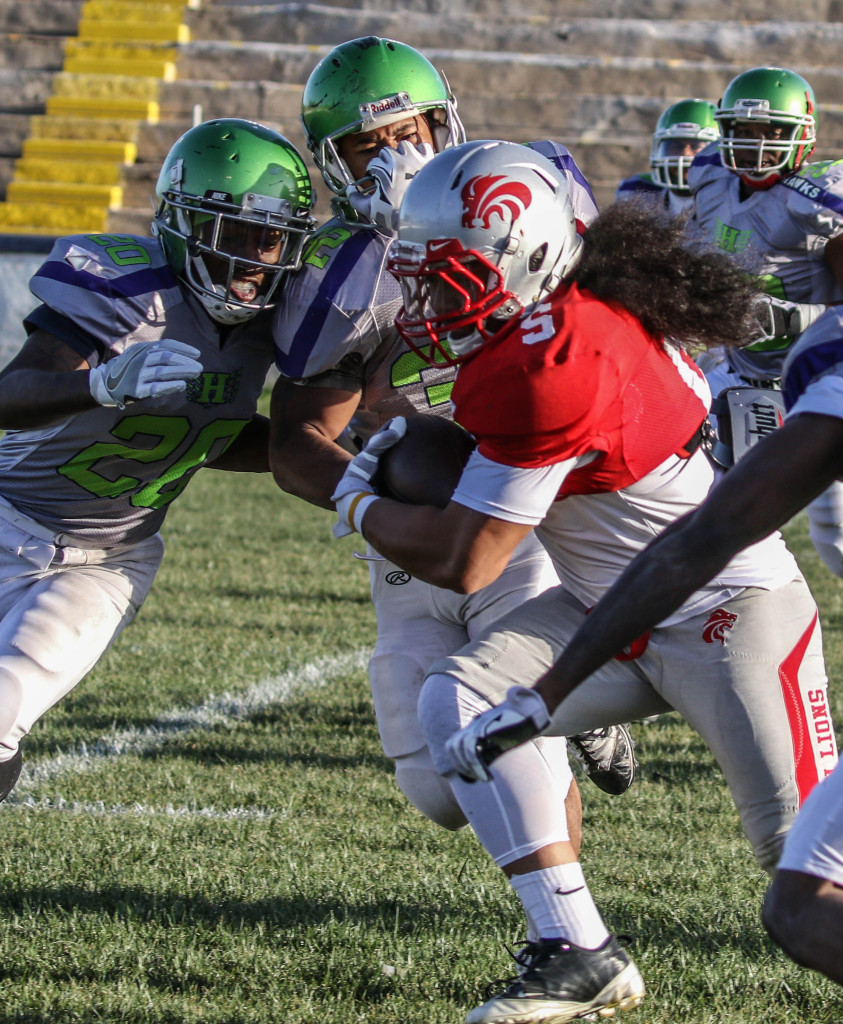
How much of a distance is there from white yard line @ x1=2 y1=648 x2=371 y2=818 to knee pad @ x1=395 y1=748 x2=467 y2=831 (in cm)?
95

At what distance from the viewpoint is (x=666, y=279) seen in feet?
7.54

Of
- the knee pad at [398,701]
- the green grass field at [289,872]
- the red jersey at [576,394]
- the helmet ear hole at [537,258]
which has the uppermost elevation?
the helmet ear hole at [537,258]

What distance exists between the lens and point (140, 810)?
11.8 ft

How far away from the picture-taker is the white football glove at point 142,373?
2562mm

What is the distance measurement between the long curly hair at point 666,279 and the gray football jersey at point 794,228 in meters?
3.12

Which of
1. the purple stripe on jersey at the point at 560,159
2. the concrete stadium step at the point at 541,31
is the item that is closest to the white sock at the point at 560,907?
the purple stripe on jersey at the point at 560,159

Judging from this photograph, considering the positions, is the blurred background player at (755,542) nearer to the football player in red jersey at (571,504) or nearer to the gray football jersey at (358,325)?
the football player in red jersey at (571,504)

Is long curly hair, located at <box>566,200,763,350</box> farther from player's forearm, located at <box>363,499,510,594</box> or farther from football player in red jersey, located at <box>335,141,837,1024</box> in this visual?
player's forearm, located at <box>363,499,510,594</box>

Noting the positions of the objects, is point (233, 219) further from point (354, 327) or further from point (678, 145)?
point (678, 145)

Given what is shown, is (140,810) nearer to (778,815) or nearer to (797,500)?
(778,815)

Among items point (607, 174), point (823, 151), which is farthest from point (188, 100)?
point (823, 151)

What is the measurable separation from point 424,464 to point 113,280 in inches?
37.1

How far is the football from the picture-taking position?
93.0 inches

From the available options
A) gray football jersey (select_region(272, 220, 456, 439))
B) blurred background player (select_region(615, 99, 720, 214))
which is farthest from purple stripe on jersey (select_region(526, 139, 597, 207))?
blurred background player (select_region(615, 99, 720, 214))
